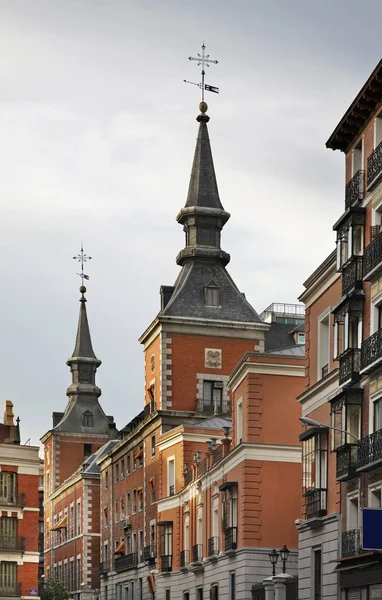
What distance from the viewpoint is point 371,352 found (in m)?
40.8

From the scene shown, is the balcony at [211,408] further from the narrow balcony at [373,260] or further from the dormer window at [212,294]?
the narrow balcony at [373,260]

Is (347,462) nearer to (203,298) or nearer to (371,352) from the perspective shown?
(371,352)

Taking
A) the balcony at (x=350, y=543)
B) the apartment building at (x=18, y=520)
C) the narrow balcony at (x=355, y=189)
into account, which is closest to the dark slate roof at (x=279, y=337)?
the apartment building at (x=18, y=520)

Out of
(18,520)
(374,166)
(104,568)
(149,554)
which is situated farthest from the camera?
(104,568)

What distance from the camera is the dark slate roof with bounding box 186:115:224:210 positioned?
93438mm

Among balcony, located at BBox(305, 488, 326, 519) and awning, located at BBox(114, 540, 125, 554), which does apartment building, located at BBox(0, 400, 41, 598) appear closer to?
awning, located at BBox(114, 540, 125, 554)

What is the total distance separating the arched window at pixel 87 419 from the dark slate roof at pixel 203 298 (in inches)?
1908

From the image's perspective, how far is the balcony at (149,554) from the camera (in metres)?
85.0

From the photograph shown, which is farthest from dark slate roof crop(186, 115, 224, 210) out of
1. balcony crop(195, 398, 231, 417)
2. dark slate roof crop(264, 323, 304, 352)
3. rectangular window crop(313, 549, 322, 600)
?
rectangular window crop(313, 549, 322, 600)

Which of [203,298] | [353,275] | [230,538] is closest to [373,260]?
[353,275]

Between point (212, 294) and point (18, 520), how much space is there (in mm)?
22750

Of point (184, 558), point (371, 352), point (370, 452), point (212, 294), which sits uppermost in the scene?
point (212, 294)

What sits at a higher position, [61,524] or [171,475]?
[171,475]

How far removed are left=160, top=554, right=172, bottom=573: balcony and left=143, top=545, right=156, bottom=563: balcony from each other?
247 inches
